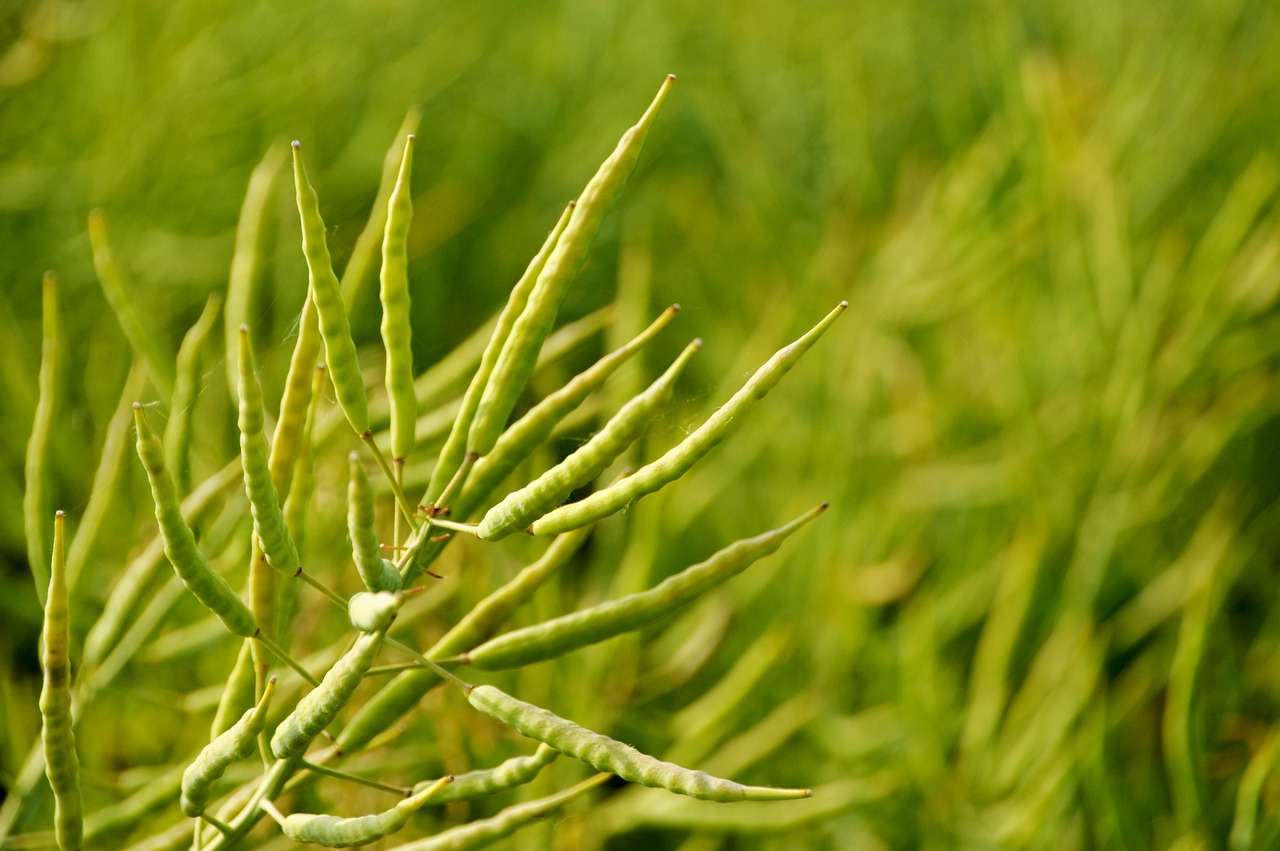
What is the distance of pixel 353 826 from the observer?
24cm

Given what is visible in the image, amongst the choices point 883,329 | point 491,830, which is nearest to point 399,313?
point 491,830

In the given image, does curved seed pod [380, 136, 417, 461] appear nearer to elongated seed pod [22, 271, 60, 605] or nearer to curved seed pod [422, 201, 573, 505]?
curved seed pod [422, 201, 573, 505]

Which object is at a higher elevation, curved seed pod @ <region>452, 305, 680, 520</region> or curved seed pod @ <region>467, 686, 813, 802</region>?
curved seed pod @ <region>452, 305, 680, 520</region>

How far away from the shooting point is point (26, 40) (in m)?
0.85

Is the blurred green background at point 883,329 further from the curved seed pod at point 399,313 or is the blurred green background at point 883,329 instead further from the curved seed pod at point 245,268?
the curved seed pod at point 399,313

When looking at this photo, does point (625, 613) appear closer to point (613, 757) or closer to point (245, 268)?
point (613, 757)

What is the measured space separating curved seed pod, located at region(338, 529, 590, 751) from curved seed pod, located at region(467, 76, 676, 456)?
0.05 meters

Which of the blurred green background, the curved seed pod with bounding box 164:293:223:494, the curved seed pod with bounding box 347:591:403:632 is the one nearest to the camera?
the curved seed pod with bounding box 347:591:403:632

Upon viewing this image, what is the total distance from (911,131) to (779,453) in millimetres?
674

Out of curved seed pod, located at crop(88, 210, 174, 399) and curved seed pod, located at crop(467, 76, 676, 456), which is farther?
curved seed pod, located at crop(88, 210, 174, 399)

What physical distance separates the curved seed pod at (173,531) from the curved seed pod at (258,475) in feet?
0.04

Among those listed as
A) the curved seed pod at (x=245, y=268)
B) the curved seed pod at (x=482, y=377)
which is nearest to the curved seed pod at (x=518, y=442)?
the curved seed pod at (x=482, y=377)

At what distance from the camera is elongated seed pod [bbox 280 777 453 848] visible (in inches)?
9.1

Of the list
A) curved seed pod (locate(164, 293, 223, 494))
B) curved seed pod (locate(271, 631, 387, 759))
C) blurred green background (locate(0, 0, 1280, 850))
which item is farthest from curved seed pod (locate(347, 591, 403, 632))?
blurred green background (locate(0, 0, 1280, 850))
